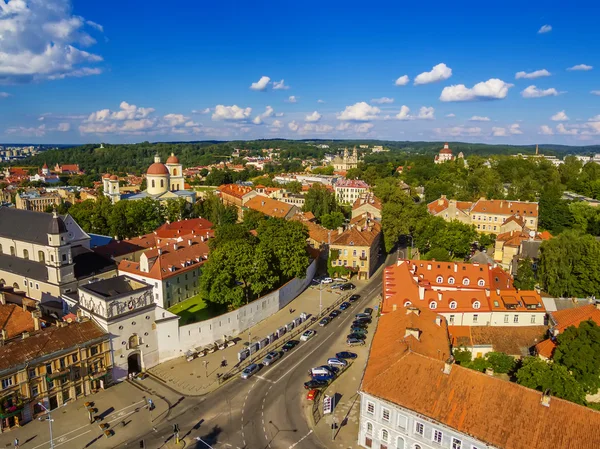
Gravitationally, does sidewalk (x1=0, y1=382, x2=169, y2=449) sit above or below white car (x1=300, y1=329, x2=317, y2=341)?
below

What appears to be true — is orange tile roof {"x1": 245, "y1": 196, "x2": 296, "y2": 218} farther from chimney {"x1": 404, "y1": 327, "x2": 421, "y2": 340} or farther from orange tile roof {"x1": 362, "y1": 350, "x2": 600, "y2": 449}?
orange tile roof {"x1": 362, "y1": 350, "x2": 600, "y2": 449}

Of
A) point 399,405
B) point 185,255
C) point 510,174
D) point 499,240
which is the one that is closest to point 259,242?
point 185,255

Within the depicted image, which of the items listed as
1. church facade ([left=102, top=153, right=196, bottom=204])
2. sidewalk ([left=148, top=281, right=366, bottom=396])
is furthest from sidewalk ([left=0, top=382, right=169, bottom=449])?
church facade ([left=102, top=153, right=196, bottom=204])

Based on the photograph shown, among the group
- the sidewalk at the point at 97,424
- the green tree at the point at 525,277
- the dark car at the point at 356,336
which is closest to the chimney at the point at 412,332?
the dark car at the point at 356,336

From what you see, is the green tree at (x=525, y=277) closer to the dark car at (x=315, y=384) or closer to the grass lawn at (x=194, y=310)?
the dark car at (x=315, y=384)

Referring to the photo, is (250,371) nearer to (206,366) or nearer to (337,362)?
(206,366)
